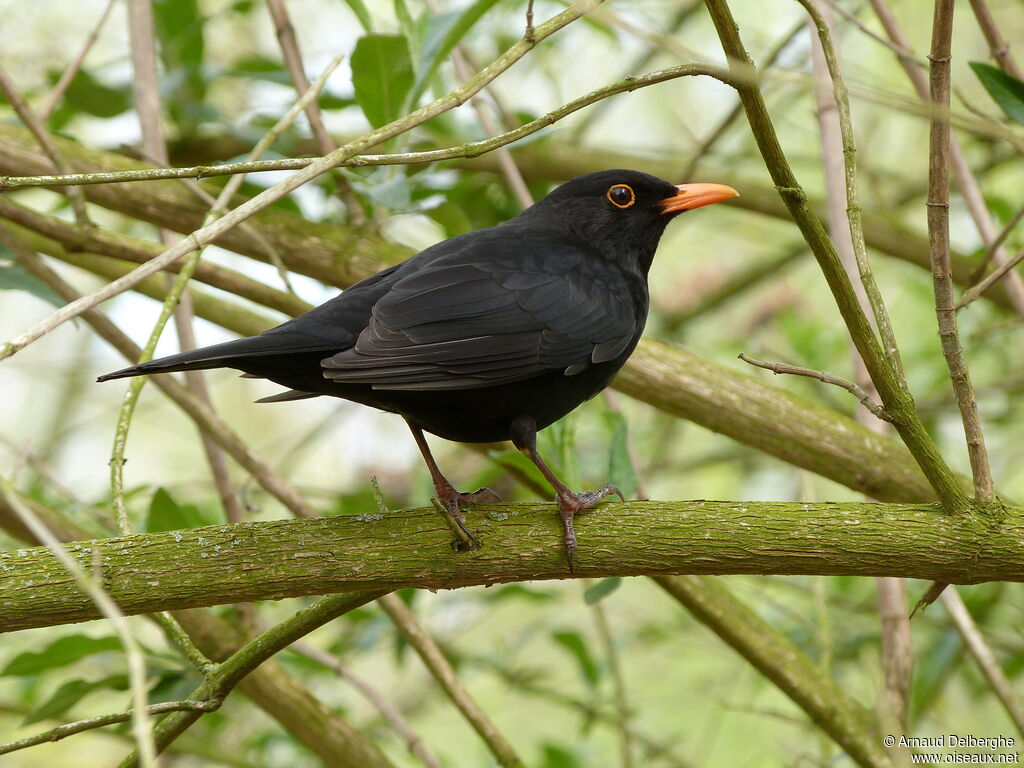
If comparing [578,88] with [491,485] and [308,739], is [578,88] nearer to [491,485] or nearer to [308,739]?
[491,485]

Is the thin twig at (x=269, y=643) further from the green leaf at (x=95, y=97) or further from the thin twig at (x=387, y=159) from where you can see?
the green leaf at (x=95, y=97)

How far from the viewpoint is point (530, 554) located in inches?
99.8

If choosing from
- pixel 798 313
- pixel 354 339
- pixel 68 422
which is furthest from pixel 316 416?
pixel 354 339

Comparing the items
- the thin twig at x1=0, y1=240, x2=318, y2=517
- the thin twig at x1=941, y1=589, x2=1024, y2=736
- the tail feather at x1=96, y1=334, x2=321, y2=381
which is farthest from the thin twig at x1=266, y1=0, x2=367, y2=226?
the thin twig at x1=941, y1=589, x2=1024, y2=736

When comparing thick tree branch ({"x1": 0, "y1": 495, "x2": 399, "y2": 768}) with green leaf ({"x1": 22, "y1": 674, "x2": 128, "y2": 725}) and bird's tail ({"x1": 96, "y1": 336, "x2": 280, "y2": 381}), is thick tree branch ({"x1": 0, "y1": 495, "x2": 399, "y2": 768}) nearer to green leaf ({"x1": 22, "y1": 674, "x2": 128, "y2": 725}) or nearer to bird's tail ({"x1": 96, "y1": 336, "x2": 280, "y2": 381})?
green leaf ({"x1": 22, "y1": 674, "x2": 128, "y2": 725})

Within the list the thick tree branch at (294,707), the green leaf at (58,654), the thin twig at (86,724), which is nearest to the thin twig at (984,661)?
the thick tree branch at (294,707)

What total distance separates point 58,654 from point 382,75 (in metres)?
2.18

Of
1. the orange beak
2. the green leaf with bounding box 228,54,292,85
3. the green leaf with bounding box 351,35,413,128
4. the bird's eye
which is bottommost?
the orange beak

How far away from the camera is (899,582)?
11.9 ft

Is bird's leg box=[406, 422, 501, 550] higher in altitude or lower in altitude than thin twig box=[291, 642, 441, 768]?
higher

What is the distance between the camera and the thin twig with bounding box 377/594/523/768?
332cm

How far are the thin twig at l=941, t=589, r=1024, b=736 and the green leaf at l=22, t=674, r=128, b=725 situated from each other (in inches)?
105

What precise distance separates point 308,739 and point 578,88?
4.90 meters

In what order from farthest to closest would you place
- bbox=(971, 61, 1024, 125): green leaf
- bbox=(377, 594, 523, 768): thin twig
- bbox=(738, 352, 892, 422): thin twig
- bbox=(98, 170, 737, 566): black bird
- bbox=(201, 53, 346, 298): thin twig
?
bbox=(377, 594, 523, 768): thin twig, bbox=(971, 61, 1024, 125): green leaf, bbox=(98, 170, 737, 566): black bird, bbox=(201, 53, 346, 298): thin twig, bbox=(738, 352, 892, 422): thin twig
